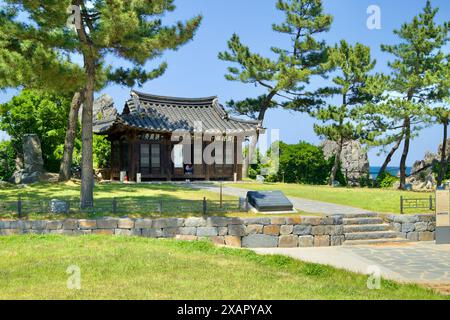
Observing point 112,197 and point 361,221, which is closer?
point 361,221

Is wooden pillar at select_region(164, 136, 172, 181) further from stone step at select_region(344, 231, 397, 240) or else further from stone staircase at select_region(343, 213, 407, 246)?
stone step at select_region(344, 231, 397, 240)

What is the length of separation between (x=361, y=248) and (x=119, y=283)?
762cm

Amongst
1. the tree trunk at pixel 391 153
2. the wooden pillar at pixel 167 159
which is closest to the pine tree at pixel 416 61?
the tree trunk at pixel 391 153

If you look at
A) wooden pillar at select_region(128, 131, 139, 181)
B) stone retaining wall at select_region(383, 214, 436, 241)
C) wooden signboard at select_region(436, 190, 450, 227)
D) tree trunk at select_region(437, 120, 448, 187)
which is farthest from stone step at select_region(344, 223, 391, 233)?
tree trunk at select_region(437, 120, 448, 187)

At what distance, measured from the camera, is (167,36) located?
13.8 meters

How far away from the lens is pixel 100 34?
42.8ft

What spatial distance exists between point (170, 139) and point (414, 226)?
625 inches

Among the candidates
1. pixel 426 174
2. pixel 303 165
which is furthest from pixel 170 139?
pixel 426 174

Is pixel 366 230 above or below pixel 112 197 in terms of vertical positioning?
below

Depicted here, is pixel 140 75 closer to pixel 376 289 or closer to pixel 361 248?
pixel 361 248

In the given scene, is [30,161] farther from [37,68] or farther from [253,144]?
[253,144]

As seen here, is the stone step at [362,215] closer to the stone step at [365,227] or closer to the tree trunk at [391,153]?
the stone step at [365,227]

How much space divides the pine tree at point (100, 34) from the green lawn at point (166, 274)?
15.7 ft
